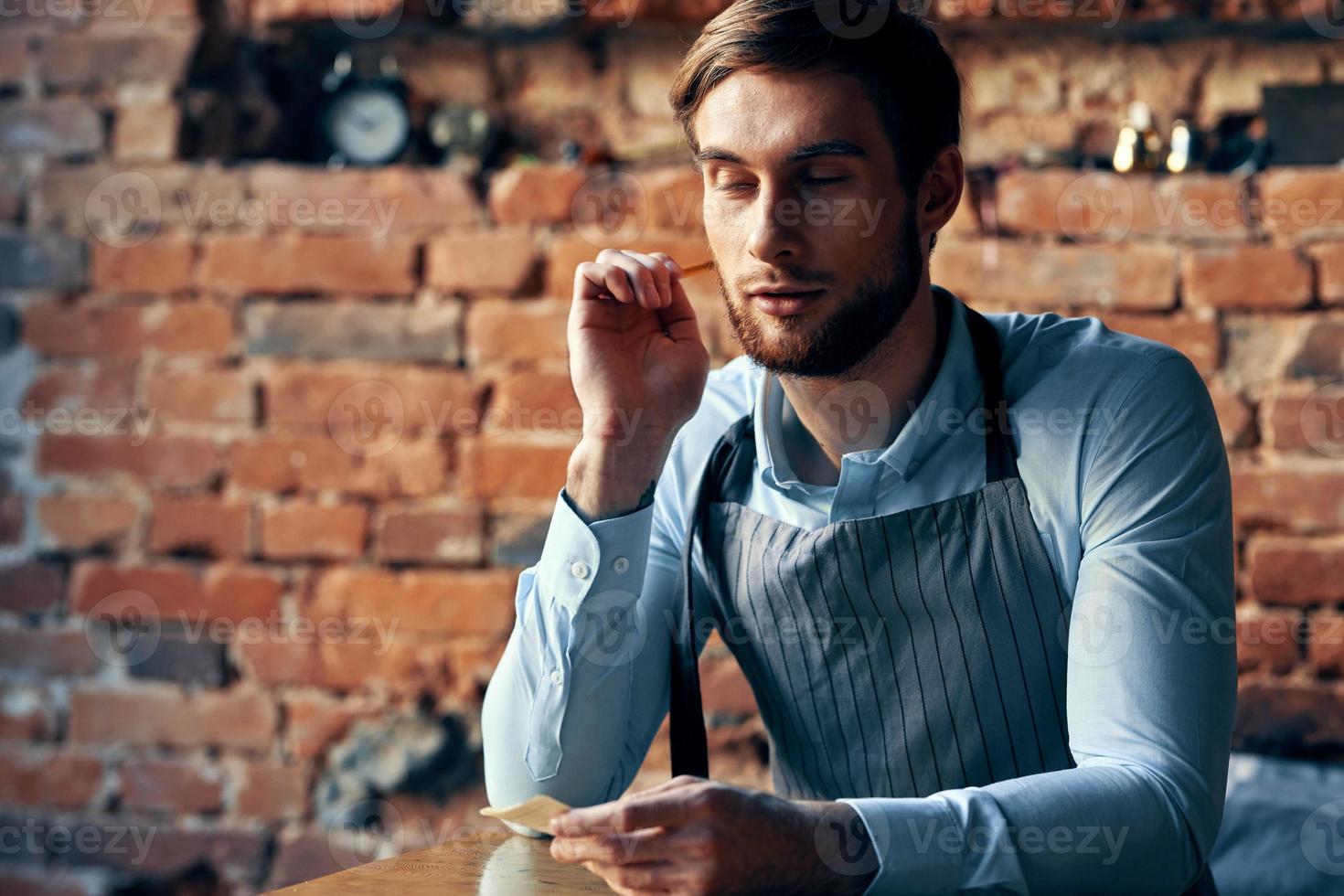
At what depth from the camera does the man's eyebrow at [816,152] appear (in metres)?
1.11

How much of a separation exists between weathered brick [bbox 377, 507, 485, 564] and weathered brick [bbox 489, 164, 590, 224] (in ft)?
1.34

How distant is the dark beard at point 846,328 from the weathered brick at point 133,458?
958 mm

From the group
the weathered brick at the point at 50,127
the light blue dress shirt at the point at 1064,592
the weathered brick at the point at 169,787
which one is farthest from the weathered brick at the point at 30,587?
the light blue dress shirt at the point at 1064,592

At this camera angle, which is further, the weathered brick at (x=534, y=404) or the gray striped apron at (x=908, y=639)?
the weathered brick at (x=534, y=404)

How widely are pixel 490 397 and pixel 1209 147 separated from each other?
1.05 metres

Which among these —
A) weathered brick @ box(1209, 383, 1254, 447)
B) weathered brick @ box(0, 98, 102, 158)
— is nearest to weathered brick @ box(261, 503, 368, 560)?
weathered brick @ box(0, 98, 102, 158)

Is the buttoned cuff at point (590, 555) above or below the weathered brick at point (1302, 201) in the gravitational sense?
below

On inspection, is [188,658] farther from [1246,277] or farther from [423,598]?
[1246,277]

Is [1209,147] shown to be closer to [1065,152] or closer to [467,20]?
[1065,152]

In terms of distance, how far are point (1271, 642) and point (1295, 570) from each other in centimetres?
10

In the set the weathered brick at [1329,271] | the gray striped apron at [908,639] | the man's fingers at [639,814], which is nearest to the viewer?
the man's fingers at [639,814]

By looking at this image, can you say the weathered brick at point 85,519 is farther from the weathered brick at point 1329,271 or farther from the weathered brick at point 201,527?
the weathered brick at point 1329,271

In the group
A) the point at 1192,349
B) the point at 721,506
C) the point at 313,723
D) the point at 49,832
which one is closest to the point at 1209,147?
the point at 1192,349

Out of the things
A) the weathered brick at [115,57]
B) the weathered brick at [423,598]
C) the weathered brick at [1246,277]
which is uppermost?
the weathered brick at [115,57]
